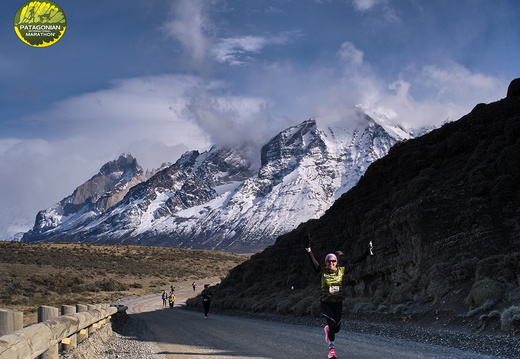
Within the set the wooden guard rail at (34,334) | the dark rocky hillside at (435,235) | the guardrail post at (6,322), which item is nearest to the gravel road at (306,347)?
the dark rocky hillside at (435,235)

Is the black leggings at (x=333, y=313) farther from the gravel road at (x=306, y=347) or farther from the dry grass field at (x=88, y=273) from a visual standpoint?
the dry grass field at (x=88, y=273)

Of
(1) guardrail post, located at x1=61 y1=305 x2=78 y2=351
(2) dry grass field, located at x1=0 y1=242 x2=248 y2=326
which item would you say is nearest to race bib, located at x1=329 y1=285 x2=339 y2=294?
(1) guardrail post, located at x1=61 y1=305 x2=78 y2=351

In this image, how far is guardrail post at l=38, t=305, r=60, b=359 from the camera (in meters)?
7.72

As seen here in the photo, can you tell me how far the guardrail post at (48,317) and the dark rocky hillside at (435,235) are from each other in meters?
12.2

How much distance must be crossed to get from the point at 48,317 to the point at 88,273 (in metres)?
83.0

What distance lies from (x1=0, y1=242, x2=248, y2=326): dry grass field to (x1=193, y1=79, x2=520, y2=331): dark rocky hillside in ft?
79.8

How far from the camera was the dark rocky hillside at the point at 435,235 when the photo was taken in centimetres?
1886

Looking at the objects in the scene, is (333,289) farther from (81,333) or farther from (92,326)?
(92,326)

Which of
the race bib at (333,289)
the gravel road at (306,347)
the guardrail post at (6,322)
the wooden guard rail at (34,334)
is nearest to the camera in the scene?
the wooden guard rail at (34,334)

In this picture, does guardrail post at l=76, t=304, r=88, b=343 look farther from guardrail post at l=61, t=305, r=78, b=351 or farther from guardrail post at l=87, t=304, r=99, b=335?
guardrail post at l=61, t=305, r=78, b=351

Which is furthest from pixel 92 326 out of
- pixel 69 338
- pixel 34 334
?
pixel 34 334

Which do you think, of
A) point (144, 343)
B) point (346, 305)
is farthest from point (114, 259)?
point (144, 343)

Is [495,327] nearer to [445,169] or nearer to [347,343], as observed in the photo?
[347,343]

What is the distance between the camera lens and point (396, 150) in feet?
133
